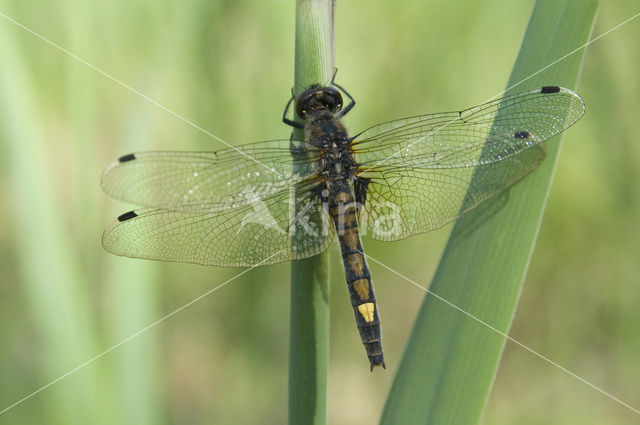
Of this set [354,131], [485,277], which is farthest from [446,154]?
[354,131]

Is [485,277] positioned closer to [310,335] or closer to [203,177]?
[310,335]

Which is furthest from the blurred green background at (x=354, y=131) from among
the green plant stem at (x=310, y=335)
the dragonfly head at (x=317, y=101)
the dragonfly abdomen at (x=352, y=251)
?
the green plant stem at (x=310, y=335)

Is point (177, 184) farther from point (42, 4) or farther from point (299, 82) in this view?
point (42, 4)

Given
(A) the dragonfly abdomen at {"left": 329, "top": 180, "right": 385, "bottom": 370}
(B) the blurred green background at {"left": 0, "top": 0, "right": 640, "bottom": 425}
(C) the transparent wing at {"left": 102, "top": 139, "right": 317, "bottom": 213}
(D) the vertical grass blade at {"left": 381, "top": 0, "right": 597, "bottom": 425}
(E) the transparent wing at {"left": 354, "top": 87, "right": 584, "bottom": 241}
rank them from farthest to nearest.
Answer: (B) the blurred green background at {"left": 0, "top": 0, "right": 640, "bottom": 425} → (A) the dragonfly abdomen at {"left": 329, "top": 180, "right": 385, "bottom": 370} → (C) the transparent wing at {"left": 102, "top": 139, "right": 317, "bottom": 213} → (E) the transparent wing at {"left": 354, "top": 87, "right": 584, "bottom": 241} → (D) the vertical grass blade at {"left": 381, "top": 0, "right": 597, "bottom": 425}

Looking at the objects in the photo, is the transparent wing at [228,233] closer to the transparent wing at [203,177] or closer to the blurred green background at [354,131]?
the transparent wing at [203,177]

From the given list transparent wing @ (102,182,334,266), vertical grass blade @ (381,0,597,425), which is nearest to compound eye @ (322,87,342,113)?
transparent wing @ (102,182,334,266)

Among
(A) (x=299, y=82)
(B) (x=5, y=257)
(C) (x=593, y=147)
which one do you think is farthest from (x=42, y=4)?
(C) (x=593, y=147)

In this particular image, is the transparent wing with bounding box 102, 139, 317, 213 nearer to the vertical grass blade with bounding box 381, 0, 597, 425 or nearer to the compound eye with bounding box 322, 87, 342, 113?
the compound eye with bounding box 322, 87, 342, 113
